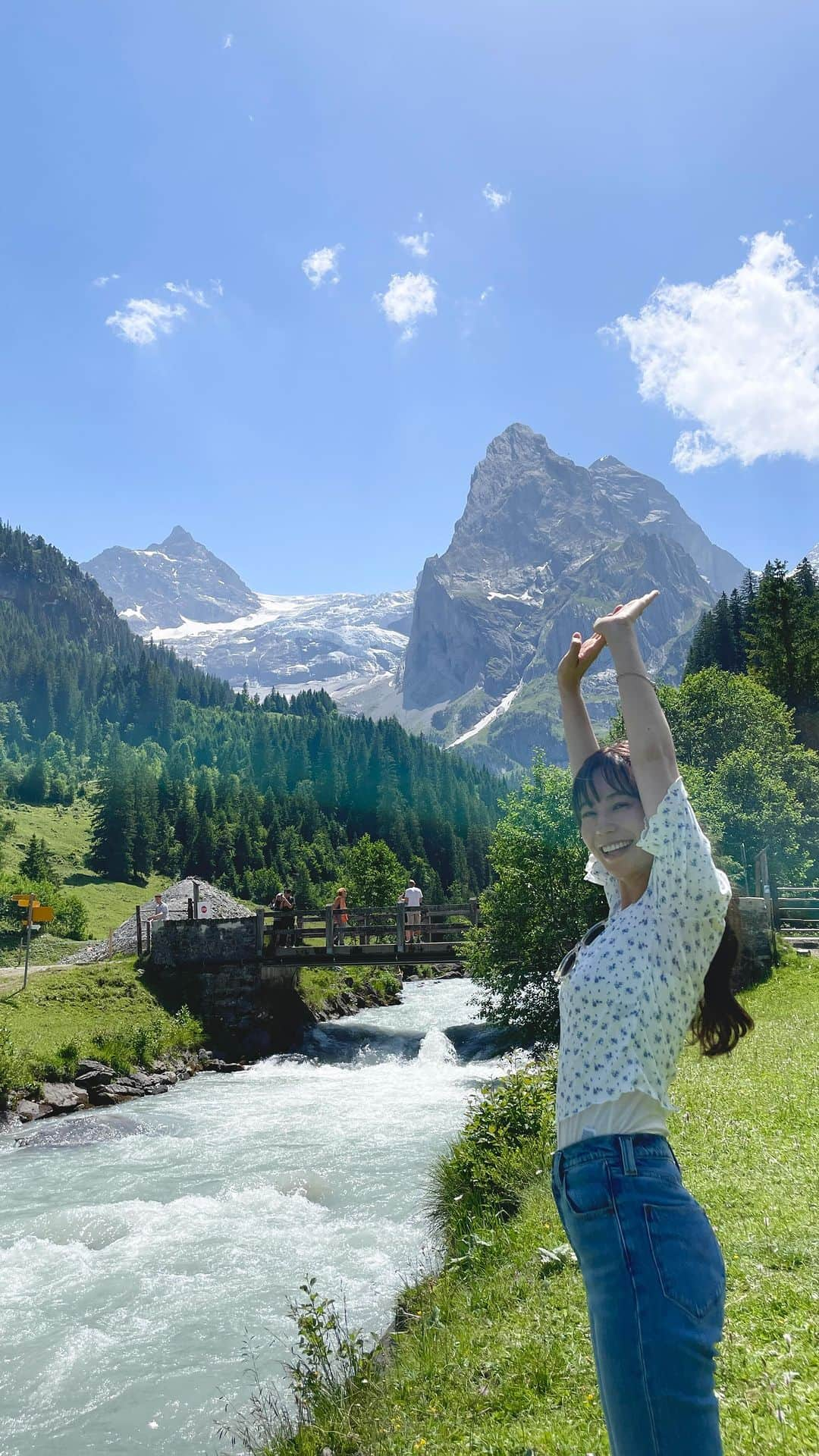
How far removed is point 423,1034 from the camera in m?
35.2

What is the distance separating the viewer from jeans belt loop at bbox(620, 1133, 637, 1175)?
8.33 ft

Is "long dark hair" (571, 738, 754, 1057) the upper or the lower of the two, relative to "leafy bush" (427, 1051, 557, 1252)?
upper

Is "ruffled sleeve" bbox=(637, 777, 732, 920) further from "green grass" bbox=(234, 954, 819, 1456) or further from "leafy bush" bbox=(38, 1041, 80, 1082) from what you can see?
"leafy bush" bbox=(38, 1041, 80, 1082)

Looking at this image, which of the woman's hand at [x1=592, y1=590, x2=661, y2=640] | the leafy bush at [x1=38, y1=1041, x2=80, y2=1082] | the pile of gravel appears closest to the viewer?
the woman's hand at [x1=592, y1=590, x2=661, y2=640]

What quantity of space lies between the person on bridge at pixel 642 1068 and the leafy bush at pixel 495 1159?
28.3 ft

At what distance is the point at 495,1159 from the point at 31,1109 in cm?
1407

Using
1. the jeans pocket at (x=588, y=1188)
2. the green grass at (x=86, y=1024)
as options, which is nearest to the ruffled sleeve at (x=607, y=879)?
the jeans pocket at (x=588, y=1188)

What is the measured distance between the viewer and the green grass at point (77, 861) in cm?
8588

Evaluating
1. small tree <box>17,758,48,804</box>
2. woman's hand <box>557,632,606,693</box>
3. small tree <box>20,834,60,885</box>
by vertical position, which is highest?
small tree <box>17,758,48,804</box>

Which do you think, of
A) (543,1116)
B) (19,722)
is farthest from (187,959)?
(19,722)

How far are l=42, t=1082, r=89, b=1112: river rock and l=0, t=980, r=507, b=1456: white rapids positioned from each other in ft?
1.95

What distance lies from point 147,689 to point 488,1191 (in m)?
196

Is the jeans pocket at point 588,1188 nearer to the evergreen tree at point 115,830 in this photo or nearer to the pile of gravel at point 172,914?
the pile of gravel at point 172,914

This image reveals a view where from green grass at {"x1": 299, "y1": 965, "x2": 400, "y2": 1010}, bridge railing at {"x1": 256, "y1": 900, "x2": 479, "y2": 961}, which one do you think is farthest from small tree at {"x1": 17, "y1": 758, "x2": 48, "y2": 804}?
bridge railing at {"x1": 256, "y1": 900, "x2": 479, "y2": 961}
